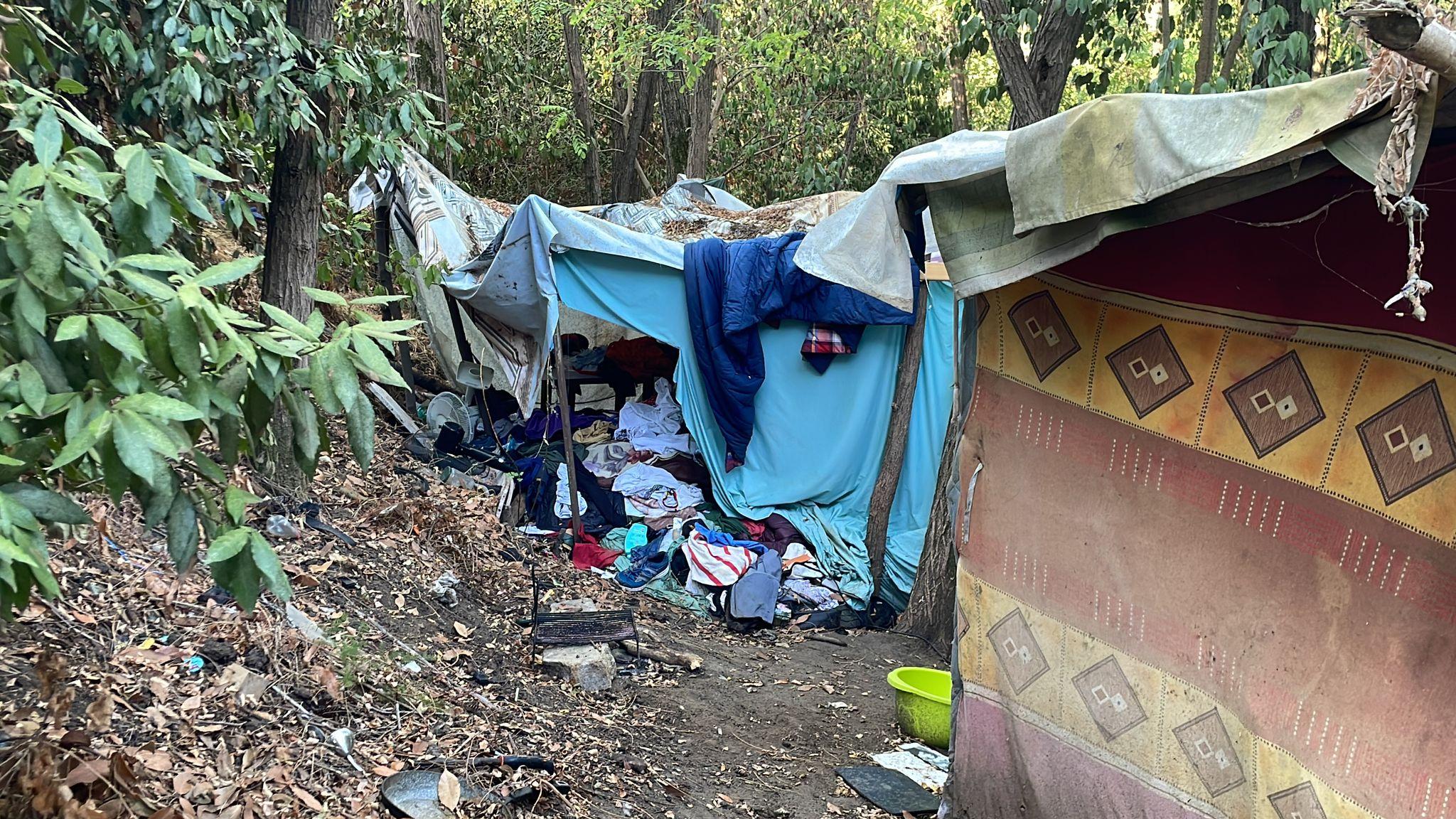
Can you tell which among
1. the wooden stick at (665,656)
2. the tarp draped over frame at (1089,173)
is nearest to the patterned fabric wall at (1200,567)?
the tarp draped over frame at (1089,173)

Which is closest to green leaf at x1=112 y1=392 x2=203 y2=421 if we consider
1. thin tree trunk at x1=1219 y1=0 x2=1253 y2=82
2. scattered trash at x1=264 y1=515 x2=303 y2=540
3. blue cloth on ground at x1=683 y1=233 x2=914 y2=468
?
scattered trash at x1=264 y1=515 x2=303 y2=540

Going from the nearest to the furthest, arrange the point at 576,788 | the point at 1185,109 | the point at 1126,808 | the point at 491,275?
the point at 1185,109
the point at 1126,808
the point at 576,788
the point at 491,275

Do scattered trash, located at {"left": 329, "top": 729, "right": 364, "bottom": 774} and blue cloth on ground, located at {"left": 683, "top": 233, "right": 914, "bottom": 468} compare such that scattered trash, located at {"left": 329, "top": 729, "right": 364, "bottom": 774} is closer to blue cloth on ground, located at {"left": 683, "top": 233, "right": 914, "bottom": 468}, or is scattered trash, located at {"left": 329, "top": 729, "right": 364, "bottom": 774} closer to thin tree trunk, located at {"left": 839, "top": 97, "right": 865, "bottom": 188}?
blue cloth on ground, located at {"left": 683, "top": 233, "right": 914, "bottom": 468}

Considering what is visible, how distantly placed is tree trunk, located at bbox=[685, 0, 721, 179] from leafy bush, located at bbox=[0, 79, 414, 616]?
9.56m

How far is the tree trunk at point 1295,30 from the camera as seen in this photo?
4.76 metres

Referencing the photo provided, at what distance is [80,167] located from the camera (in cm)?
190

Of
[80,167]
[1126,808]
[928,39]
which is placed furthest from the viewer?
[928,39]

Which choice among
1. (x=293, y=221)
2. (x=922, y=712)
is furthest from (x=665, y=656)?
(x=293, y=221)

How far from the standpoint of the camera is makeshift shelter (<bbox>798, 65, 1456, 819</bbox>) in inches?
92.7

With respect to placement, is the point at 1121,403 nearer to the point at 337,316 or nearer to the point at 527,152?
the point at 337,316

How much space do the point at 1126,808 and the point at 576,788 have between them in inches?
77.3

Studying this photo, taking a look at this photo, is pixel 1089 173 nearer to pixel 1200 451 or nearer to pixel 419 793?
pixel 1200 451

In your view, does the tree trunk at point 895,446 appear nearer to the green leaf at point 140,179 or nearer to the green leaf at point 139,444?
the green leaf at point 140,179

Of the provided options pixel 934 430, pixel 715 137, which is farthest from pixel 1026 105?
pixel 715 137
